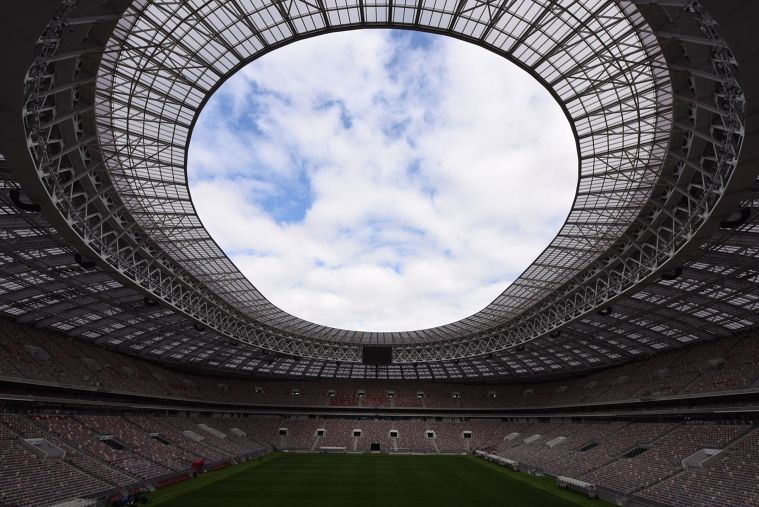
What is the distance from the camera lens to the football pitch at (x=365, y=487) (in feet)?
95.5

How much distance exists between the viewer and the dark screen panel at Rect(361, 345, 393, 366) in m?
57.9

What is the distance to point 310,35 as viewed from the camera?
21047mm

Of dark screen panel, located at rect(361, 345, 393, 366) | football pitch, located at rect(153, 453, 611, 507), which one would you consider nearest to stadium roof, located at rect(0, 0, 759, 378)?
football pitch, located at rect(153, 453, 611, 507)

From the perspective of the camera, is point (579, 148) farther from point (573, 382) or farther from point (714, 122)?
point (573, 382)

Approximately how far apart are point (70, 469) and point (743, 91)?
124 feet

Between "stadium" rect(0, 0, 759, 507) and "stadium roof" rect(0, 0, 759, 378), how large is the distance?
0.14 metres

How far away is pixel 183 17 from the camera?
18.7 meters

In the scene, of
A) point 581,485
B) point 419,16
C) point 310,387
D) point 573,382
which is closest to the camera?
point 419,16

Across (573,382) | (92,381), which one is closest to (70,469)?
(92,381)

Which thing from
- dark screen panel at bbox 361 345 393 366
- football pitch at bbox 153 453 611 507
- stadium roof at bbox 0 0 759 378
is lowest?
football pitch at bbox 153 453 611 507

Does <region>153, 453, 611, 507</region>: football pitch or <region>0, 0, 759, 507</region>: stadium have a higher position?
<region>0, 0, 759, 507</region>: stadium

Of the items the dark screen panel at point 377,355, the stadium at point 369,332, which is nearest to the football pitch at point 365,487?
the stadium at point 369,332

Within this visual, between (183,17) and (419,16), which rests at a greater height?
(419,16)

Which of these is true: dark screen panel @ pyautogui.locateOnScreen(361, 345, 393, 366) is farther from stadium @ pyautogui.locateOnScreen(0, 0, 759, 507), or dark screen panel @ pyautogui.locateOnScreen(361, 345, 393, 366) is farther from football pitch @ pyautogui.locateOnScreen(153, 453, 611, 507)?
football pitch @ pyautogui.locateOnScreen(153, 453, 611, 507)
